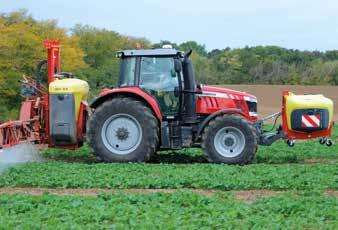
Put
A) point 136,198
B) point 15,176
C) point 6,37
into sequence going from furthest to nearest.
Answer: point 6,37, point 15,176, point 136,198

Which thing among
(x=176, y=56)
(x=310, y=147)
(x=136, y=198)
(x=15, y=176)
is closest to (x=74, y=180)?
(x=15, y=176)

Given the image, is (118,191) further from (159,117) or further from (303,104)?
(303,104)

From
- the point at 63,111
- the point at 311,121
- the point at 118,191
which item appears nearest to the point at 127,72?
the point at 63,111

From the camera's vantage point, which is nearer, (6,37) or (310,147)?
(310,147)

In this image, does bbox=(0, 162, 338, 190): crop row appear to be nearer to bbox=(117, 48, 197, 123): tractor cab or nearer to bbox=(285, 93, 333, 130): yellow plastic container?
bbox=(117, 48, 197, 123): tractor cab

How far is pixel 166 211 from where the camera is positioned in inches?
323

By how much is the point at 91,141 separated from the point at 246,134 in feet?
10.5

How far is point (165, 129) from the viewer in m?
13.7

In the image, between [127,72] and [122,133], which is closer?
[122,133]

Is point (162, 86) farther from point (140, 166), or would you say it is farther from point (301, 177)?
point (301, 177)

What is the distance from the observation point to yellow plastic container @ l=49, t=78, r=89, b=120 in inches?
546

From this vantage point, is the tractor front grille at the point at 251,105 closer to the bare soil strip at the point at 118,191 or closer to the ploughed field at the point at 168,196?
the ploughed field at the point at 168,196

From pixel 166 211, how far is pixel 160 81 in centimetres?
588

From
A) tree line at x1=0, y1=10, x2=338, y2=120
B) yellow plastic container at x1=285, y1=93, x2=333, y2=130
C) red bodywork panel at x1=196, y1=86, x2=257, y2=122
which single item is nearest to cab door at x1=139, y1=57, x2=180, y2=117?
red bodywork panel at x1=196, y1=86, x2=257, y2=122
